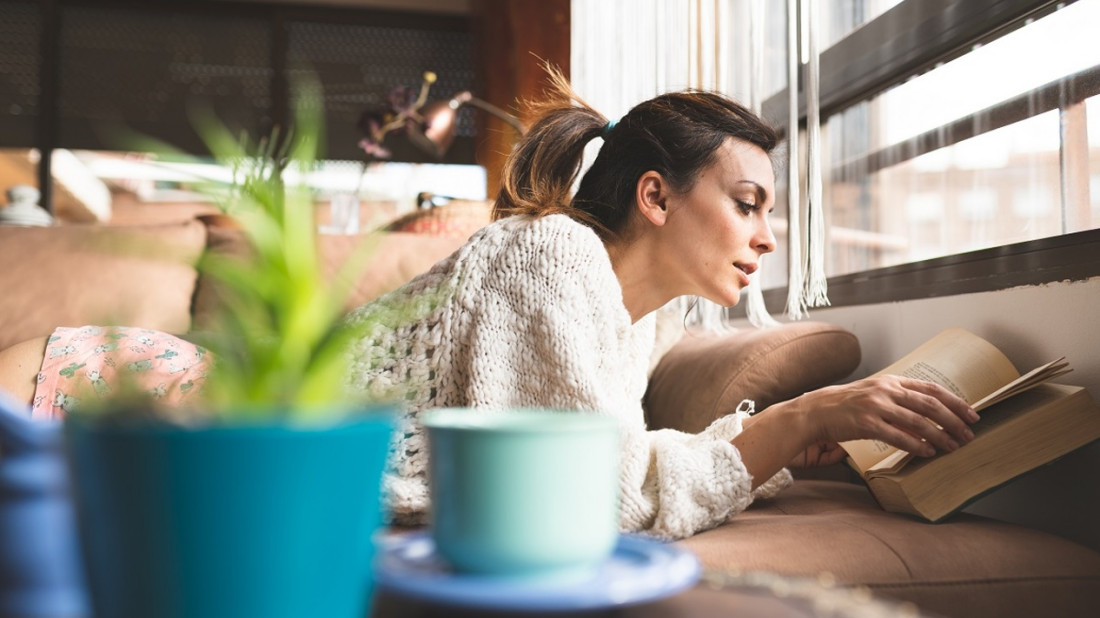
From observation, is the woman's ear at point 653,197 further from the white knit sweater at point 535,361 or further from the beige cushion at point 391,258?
the beige cushion at point 391,258

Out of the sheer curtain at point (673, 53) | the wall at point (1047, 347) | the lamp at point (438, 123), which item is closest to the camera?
the wall at point (1047, 347)

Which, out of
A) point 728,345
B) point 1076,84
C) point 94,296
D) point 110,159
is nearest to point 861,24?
point 1076,84

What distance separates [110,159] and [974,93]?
4648mm

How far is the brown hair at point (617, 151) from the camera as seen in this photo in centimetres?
140

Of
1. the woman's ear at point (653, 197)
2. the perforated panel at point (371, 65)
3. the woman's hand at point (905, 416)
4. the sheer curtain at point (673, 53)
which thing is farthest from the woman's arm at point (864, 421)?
the perforated panel at point (371, 65)

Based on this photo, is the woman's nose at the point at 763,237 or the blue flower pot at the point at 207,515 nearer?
the blue flower pot at the point at 207,515

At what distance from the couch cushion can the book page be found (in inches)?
5.7

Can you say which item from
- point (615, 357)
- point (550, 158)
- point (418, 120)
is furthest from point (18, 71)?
point (615, 357)

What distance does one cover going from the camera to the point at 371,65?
5.25 m

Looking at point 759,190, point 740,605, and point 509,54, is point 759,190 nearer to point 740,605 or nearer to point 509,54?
point 740,605

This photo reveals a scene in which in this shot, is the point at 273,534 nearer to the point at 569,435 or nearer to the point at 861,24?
the point at 569,435

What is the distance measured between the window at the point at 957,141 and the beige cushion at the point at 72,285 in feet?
4.33

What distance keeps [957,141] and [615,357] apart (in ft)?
2.66

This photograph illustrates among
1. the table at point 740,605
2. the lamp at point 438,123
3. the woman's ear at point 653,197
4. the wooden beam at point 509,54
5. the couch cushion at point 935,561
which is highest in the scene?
the wooden beam at point 509,54
